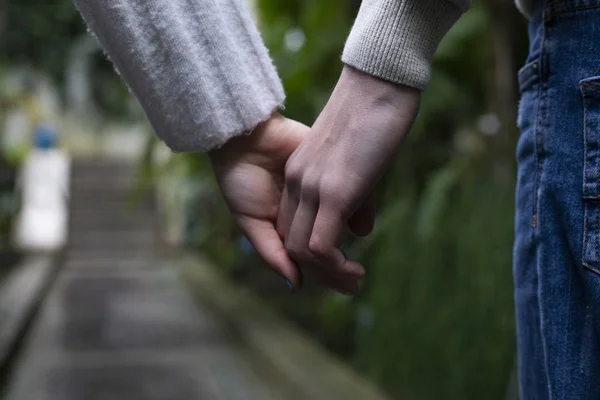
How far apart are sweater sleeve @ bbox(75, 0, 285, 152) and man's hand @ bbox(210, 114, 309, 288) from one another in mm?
26

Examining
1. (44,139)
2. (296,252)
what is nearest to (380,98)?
(296,252)

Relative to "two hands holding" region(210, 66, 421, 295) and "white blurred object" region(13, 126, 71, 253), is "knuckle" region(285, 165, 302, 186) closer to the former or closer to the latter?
"two hands holding" region(210, 66, 421, 295)

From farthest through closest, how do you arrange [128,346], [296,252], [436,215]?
[128,346] < [436,215] < [296,252]

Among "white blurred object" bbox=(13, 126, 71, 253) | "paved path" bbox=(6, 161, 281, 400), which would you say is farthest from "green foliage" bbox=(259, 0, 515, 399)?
"white blurred object" bbox=(13, 126, 71, 253)

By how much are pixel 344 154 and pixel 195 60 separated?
17 cm

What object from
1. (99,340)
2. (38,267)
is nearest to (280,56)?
(99,340)

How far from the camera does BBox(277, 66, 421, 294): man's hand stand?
1.96ft

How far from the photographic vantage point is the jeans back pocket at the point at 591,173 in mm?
548

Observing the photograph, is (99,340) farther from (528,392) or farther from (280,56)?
(528,392)

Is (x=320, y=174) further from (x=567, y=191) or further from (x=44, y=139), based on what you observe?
(x=44, y=139)

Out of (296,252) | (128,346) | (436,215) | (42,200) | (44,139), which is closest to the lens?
(296,252)

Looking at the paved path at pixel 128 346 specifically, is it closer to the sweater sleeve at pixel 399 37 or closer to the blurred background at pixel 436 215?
the blurred background at pixel 436 215

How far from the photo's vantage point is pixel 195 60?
66cm

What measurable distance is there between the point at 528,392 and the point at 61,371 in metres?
3.12
